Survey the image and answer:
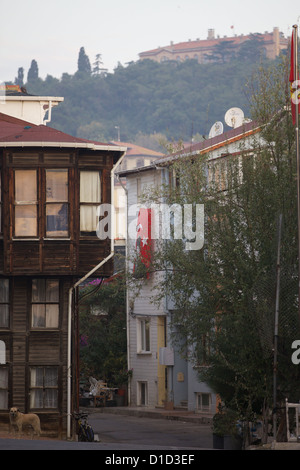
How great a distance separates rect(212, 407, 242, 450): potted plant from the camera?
2397 cm

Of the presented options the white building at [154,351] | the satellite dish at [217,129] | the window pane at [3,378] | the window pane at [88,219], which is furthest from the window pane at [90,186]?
the satellite dish at [217,129]

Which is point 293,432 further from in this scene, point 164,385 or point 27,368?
point 164,385

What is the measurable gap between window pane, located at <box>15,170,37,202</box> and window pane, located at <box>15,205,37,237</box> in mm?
249

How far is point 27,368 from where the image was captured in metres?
29.4

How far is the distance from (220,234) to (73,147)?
6782mm

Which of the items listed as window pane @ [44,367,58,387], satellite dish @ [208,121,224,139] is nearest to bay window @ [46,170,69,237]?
window pane @ [44,367,58,387]

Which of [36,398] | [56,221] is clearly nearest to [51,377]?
[36,398]

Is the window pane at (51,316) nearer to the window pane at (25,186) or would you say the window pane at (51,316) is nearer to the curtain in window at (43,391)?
the curtain in window at (43,391)

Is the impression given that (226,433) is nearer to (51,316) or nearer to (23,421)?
(23,421)

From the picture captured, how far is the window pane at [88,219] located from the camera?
29.5 meters

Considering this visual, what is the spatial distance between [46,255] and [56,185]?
6.53ft

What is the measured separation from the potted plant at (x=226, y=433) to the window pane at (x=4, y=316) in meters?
7.76

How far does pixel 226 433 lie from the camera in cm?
2433

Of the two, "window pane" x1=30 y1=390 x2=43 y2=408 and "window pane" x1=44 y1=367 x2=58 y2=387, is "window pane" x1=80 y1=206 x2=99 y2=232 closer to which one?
"window pane" x1=44 y1=367 x2=58 y2=387
